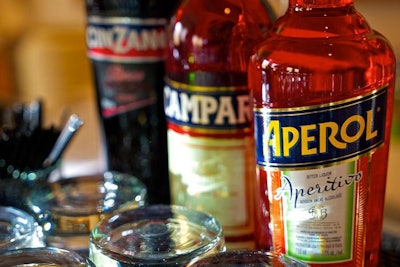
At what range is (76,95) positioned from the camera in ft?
6.01

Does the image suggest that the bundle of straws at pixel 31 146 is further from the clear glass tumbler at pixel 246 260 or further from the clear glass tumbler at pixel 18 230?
the clear glass tumbler at pixel 246 260

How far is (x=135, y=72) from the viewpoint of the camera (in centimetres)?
63

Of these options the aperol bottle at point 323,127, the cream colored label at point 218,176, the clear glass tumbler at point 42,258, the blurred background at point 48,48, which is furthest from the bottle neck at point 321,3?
the blurred background at point 48,48

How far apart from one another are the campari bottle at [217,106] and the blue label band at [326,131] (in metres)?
0.08

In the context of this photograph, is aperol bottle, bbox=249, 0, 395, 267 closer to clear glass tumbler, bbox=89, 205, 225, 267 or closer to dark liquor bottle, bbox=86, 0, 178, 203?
clear glass tumbler, bbox=89, 205, 225, 267

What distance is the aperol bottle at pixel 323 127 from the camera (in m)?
0.42

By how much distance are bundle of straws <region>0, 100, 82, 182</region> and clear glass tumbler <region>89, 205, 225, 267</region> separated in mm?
145

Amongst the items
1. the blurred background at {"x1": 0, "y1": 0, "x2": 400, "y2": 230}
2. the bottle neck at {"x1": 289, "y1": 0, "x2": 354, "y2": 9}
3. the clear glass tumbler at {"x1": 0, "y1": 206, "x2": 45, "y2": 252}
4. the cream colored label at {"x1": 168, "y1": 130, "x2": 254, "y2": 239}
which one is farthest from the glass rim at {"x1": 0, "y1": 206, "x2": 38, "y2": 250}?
the blurred background at {"x1": 0, "y1": 0, "x2": 400, "y2": 230}

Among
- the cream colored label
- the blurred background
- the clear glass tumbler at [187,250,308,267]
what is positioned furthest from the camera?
the blurred background

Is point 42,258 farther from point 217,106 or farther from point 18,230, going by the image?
point 217,106

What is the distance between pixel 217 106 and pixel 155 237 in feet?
0.39

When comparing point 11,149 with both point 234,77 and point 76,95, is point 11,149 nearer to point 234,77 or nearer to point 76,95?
point 234,77

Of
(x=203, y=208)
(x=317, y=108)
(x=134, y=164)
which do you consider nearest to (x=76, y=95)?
(x=134, y=164)

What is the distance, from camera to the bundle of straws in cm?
61
